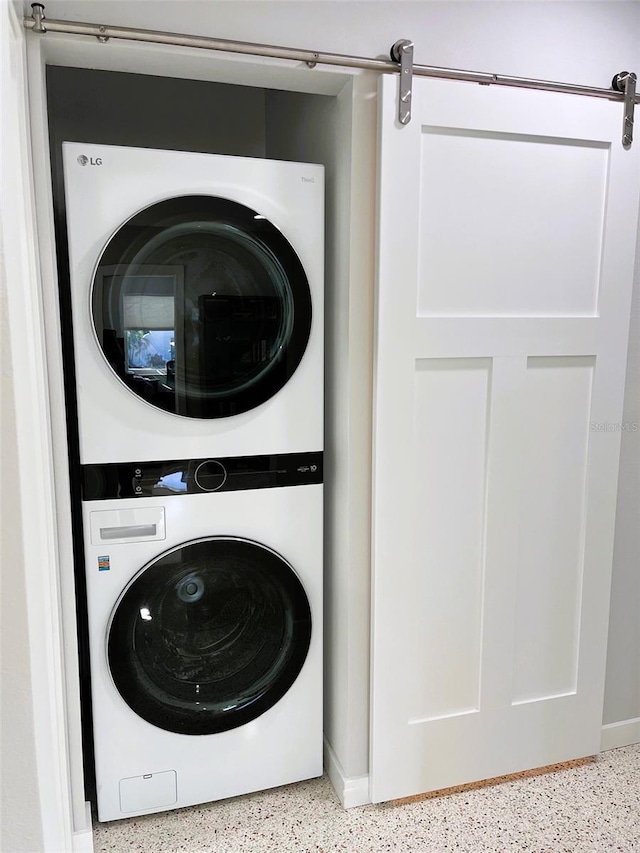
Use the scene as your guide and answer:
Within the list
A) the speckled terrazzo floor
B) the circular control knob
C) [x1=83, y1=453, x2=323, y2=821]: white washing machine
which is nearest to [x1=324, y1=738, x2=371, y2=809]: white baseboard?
the speckled terrazzo floor

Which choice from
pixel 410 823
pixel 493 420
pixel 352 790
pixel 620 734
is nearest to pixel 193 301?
pixel 493 420

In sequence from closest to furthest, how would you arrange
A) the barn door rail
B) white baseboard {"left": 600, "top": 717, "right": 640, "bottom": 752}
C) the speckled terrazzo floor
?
the barn door rail, the speckled terrazzo floor, white baseboard {"left": 600, "top": 717, "right": 640, "bottom": 752}

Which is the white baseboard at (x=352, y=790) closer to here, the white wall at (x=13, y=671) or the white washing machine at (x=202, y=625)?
the white washing machine at (x=202, y=625)

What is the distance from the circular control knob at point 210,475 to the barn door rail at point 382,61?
99 cm

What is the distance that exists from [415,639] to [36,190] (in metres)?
1.50

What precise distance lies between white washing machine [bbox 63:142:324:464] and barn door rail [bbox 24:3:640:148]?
9.5 inches

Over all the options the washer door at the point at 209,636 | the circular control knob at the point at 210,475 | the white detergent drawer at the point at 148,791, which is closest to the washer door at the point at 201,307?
the circular control knob at the point at 210,475

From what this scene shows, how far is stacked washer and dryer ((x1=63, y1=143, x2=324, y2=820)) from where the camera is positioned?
1566 millimetres

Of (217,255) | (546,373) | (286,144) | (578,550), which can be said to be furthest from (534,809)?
(286,144)

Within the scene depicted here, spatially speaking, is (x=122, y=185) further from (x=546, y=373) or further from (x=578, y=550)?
(x=578, y=550)

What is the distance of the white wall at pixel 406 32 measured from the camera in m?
1.44

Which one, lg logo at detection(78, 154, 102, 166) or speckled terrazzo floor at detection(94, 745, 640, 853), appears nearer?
lg logo at detection(78, 154, 102, 166)

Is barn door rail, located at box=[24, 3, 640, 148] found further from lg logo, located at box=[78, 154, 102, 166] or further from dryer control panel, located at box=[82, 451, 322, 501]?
dryer control panel, located at box=[82, 451, 322, 501]

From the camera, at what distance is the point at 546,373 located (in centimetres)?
180
